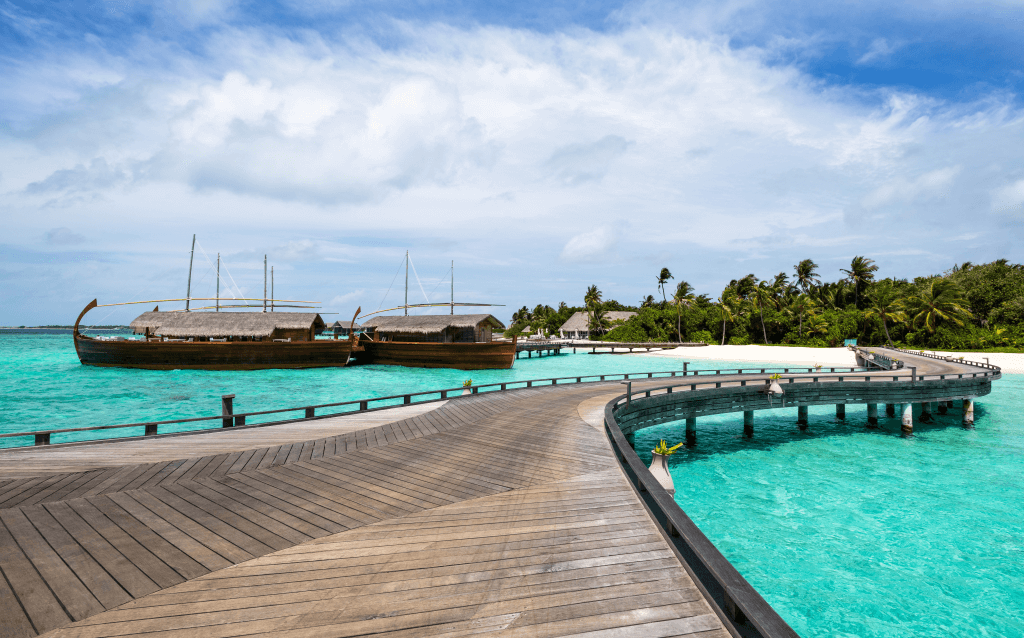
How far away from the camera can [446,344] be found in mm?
52000

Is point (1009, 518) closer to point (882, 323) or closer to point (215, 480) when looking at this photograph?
point (215, 480)

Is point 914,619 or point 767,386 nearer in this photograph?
point 914,619

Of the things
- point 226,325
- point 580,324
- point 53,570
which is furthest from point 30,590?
point 580,324

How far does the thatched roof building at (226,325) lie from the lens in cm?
5150

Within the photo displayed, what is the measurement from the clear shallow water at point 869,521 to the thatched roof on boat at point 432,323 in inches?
1196

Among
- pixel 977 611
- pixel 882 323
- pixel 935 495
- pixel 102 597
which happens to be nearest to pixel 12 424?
pixel 102 597

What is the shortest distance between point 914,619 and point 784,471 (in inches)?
366

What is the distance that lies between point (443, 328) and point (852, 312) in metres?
61.9

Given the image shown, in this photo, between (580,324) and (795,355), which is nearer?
(795,355)

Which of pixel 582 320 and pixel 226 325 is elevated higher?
pixel 582 320

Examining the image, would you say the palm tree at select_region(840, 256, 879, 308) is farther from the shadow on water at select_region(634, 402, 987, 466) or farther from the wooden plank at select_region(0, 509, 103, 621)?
the wooden plank at select_region(0, 509, 103, 621)

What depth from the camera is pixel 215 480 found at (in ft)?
24.7

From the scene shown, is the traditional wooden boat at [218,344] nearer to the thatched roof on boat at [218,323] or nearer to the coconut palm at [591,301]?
the thatched roof on boat at [218,323]

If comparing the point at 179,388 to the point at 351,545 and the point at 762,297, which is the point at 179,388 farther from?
the point at 762,297
